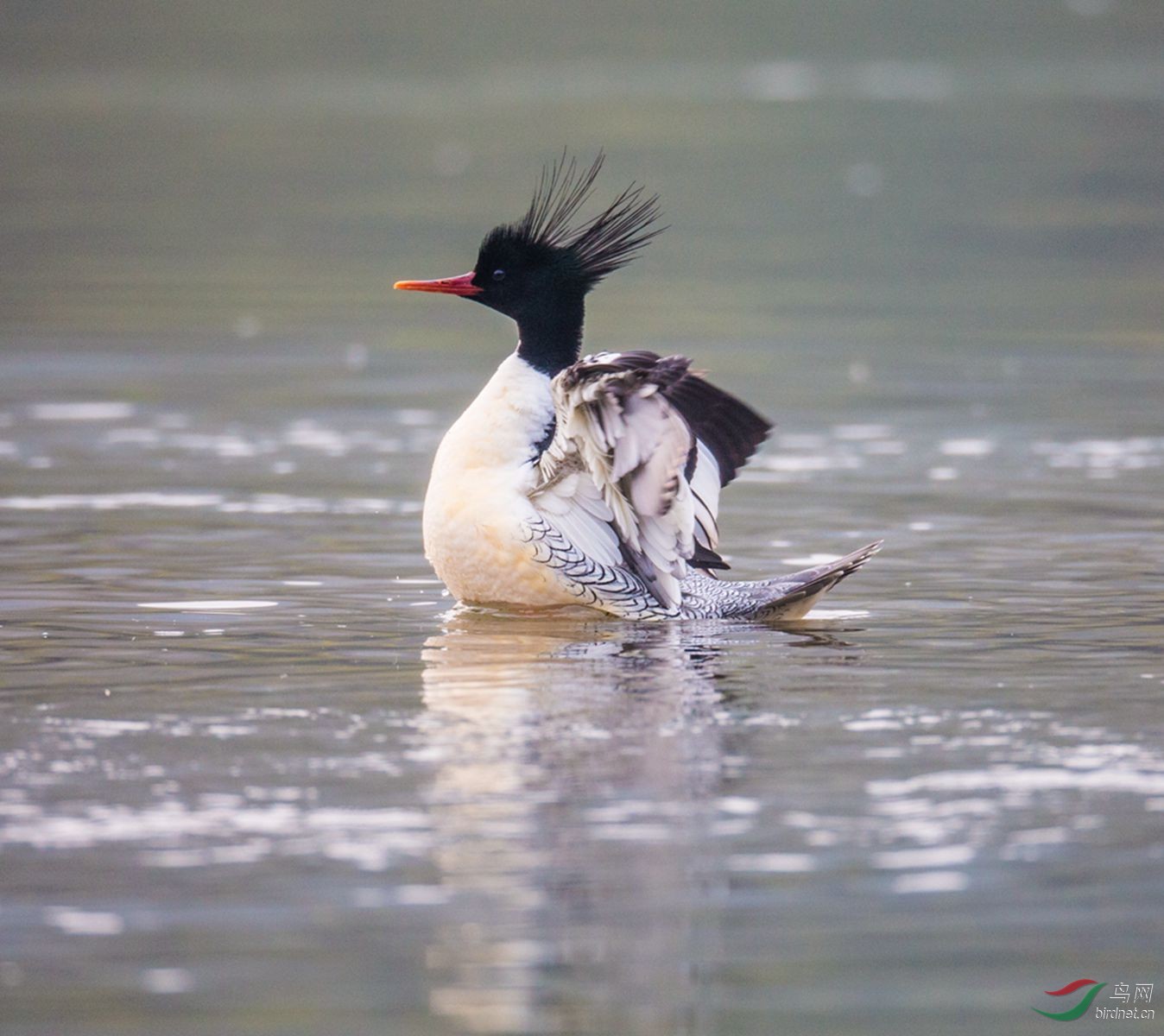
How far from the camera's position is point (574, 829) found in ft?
18.8

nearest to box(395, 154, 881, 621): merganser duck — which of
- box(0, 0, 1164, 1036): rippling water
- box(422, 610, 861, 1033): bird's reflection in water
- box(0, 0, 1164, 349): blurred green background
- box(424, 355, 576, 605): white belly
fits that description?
box(424, 355, 576, 605): white belly

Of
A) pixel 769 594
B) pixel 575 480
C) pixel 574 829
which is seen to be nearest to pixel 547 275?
pixel 575 480

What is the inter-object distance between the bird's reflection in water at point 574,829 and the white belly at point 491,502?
0.60m

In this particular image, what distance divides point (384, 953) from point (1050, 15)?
5343 cm

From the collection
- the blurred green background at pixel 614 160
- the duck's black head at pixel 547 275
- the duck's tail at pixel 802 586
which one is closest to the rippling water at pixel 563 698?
the duck's tail at pixel 802 586

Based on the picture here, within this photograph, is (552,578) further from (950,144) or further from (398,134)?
(398,134)

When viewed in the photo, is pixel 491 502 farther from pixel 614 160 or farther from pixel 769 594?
pixel 614 160

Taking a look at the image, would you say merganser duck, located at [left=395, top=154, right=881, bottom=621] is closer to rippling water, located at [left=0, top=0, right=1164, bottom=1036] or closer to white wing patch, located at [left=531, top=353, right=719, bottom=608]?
white wing patch, located at [left=531, top=353, right=719, bottom=608]

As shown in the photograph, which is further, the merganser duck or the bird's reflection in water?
the merganser duck

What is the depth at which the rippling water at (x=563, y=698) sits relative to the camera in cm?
500

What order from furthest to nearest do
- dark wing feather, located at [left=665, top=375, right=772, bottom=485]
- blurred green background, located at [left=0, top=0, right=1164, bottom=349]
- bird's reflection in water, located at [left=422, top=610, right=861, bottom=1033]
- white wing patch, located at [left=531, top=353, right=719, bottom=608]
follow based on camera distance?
blurred green background, located at [left=0, top=0, right=1164, bottom=349], dark wing feather, located at [left=665, top=375, right=772, bottom=485], white wing patch, located at [left=531, top=353, right=719, bottom=608], bird's reflection in water, located at [left=422, top=610, right=861, bottom=1033]

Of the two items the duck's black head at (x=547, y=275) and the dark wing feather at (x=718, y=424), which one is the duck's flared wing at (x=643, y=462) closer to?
the dark wing feather at (x=718, y=424)

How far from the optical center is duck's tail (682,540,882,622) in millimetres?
8586

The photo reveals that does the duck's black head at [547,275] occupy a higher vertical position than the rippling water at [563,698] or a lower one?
higher
